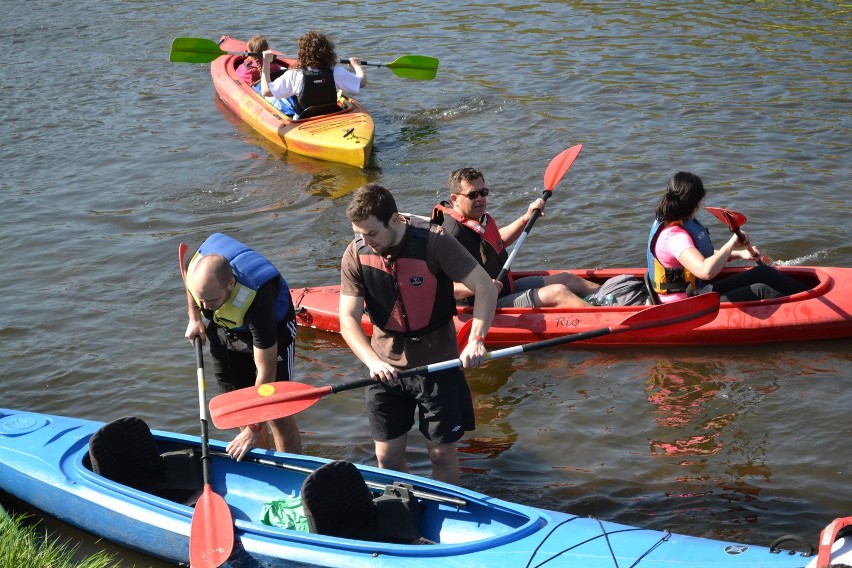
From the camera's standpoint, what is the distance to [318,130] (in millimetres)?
9516

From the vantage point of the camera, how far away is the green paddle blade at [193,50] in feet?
34.4

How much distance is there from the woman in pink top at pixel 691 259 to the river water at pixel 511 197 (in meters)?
0.40

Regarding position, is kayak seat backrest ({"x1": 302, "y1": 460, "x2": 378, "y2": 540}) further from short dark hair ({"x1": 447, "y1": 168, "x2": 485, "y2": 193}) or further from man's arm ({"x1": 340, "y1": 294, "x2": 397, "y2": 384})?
short dark hair ({"x1": 447, "y1": 168, "x2": 485, "y2": 193})

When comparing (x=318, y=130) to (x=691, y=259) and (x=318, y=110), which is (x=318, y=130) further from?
(x=691, y=259)

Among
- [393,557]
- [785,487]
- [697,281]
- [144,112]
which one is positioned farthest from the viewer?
[144,112]

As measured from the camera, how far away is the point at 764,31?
11.8 metres

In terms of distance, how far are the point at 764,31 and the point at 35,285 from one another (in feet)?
28.6

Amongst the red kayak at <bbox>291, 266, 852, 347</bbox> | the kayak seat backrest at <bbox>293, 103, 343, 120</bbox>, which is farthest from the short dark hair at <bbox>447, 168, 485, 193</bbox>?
the kayak seat backrest at <bbox>293, 103, 343, 120</bbox>

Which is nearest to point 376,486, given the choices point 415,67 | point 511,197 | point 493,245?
point 493,245

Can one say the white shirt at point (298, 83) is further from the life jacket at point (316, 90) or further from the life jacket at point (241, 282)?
the life jacket at point (241, 282)

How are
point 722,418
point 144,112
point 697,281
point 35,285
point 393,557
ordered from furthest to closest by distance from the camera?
point 144,112
point 35,285
point 697,281
point 722,418
point 393,557

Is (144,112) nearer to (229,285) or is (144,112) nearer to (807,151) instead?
(807,151)

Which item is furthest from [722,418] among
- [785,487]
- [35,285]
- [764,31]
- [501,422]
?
[764,31]

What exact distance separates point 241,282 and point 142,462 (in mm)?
1130
